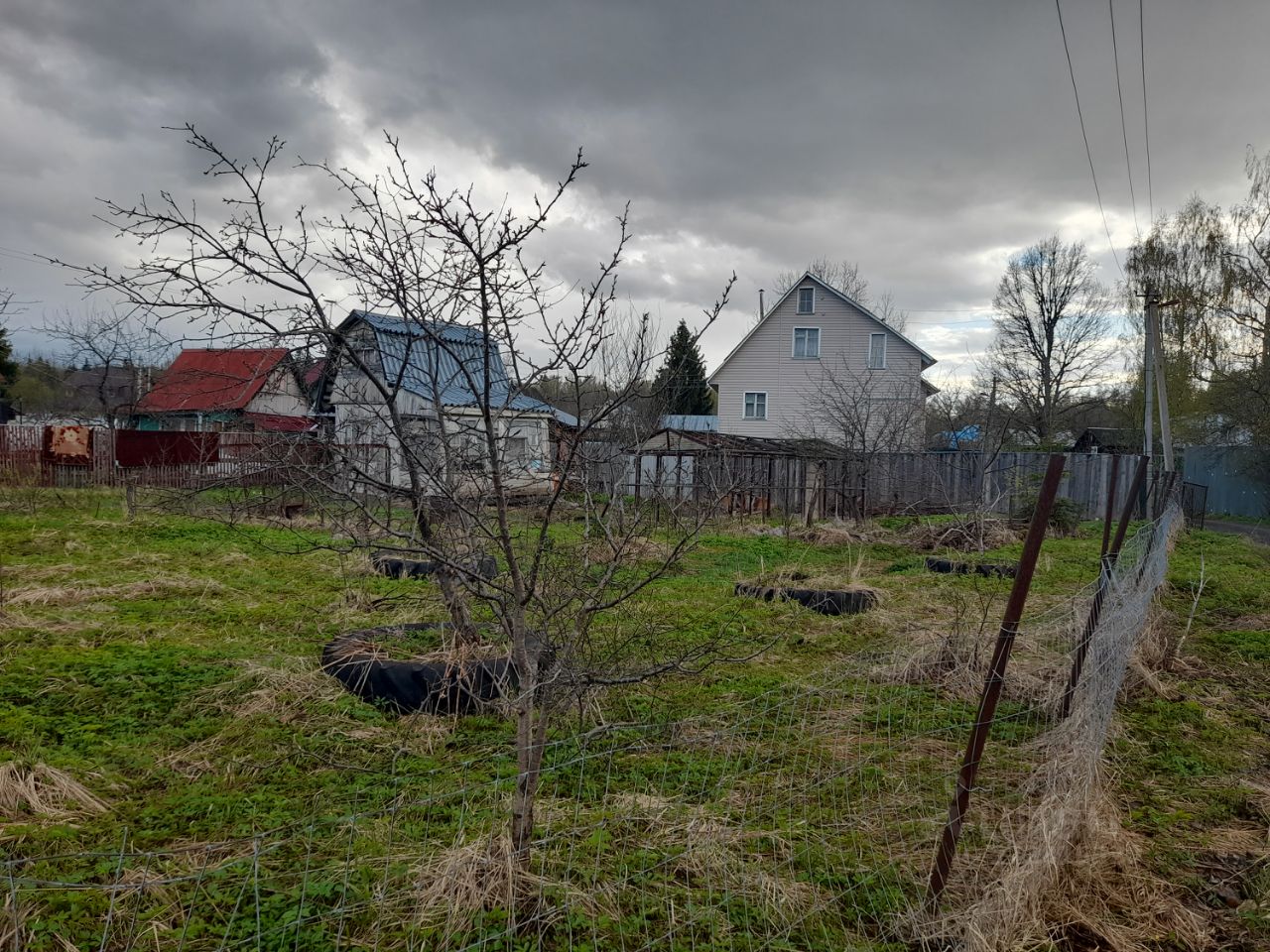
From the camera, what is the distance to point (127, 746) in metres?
3.95

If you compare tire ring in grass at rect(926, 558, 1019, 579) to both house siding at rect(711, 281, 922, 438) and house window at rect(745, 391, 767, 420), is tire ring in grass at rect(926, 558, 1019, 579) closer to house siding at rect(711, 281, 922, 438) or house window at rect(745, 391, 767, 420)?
house siding at rect(711, 281, 922, 438)

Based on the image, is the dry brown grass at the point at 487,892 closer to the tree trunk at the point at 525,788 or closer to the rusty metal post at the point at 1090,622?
the tree trunk at the point at 525,788

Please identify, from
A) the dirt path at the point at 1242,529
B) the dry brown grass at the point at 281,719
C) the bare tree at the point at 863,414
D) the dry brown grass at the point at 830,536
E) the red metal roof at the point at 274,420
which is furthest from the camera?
the bare tree at the point at 863,414

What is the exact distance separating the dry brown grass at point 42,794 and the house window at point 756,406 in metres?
27.3

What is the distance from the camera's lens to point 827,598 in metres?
7.97

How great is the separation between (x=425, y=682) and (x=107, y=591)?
15.4ft

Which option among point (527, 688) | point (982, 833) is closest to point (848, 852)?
point (982, 833)

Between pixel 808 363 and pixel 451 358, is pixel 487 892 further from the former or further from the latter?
pixel 808 363

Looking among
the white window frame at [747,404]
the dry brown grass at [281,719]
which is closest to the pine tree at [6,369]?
the white window frame at [747,404]

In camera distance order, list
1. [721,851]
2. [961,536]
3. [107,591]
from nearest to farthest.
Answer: [721,851]
[107,591]
[961,536]

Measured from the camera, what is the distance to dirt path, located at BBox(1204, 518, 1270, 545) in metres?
18.5

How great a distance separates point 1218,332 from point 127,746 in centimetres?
3318

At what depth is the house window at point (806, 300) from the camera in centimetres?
2888

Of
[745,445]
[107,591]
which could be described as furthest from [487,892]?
[745,445]
